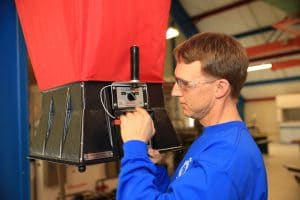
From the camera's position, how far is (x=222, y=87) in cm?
97

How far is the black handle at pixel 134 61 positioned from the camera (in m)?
1.00

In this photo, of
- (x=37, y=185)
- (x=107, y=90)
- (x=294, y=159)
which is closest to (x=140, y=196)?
(x=107, y=90)

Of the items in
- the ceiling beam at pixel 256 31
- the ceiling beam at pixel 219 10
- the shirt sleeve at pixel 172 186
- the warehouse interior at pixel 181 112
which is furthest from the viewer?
the ceiling beam at pixel 256 31

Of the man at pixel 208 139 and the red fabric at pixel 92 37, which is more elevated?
the red fabric at pixel 92 37

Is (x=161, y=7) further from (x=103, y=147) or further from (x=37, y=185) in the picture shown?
(x=37, y=185)

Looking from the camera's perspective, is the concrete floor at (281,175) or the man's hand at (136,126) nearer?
the man's hand at (136,126)

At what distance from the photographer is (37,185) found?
3797mm

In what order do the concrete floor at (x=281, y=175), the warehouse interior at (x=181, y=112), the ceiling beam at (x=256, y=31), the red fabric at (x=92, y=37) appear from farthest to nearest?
the ceiling beam at (x=256, y=31) → the concrete floor at (x=281, y=175) → the warehouse interior at (x=181, y=112) → the red fabric at (x=92, y=37)

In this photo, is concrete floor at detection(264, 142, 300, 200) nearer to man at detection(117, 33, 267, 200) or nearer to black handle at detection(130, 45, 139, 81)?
man at detection(117, 33, 267, 200)

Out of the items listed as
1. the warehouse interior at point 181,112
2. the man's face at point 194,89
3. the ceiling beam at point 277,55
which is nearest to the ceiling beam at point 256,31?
the warehouse interior at point 181,112

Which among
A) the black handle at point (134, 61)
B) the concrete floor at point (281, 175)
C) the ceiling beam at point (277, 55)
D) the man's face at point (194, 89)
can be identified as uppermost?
the ceiling beam at point (277, 55)

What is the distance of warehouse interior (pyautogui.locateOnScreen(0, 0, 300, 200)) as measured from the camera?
1.87m

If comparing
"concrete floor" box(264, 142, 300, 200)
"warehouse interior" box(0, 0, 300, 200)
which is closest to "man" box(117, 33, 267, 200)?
"warehouse interior" box(0, 0, 300, 200)

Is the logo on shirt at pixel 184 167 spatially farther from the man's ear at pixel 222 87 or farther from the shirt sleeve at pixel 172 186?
the man's ear at pixel 222 87
